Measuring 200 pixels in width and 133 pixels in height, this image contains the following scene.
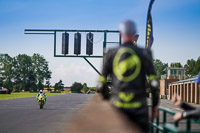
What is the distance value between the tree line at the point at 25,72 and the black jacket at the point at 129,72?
120694 millimetres

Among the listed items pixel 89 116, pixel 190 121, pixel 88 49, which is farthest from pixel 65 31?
pixel 89 116

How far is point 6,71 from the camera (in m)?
117

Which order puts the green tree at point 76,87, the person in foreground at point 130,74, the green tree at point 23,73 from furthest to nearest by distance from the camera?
the green tree at point 76,87 → the green tree at point 23,73 → the person in foreground at point 130,74

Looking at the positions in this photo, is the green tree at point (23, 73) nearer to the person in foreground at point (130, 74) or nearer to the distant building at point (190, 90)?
the distant building at point (190, 90)

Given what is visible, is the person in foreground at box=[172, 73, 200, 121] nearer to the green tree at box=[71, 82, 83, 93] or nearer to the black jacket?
the black jacket

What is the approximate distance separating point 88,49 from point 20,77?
113590 millimetres

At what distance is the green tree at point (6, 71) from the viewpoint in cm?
11594

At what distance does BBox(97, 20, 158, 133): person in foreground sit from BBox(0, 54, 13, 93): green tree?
11894cm

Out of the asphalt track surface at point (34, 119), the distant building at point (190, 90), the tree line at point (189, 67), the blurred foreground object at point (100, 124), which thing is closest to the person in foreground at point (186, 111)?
the blurred foreground object at point (100, 124)

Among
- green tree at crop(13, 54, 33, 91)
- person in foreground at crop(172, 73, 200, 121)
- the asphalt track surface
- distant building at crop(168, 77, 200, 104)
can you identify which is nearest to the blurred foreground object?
person in foreground at crop(172, 73, 200, 121)

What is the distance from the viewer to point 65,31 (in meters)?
17.6

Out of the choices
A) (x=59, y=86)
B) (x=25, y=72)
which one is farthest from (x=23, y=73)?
(x=59, y=86)

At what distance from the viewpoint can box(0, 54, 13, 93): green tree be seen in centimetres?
11594

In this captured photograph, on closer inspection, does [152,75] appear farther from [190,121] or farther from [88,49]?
[88,49]
